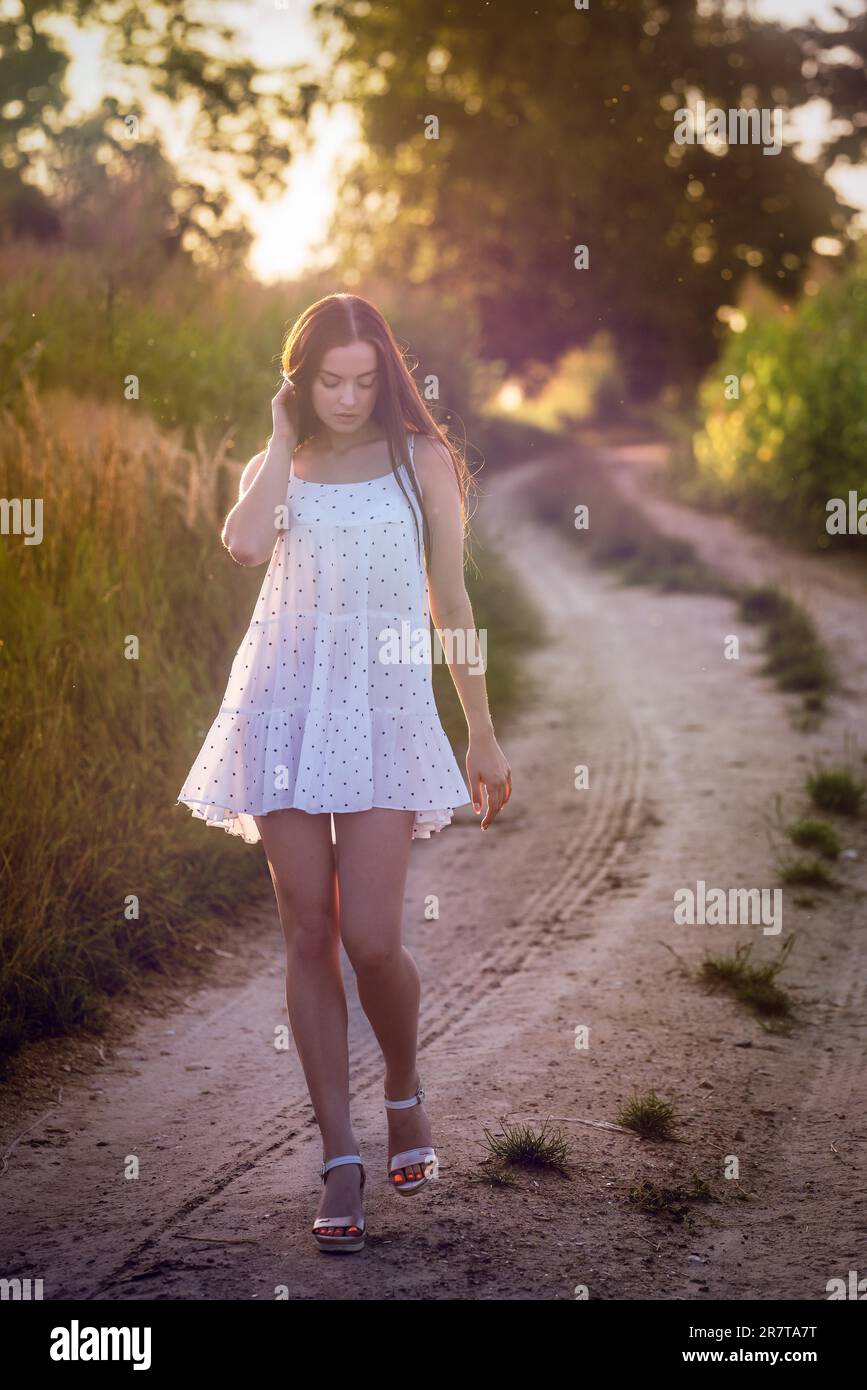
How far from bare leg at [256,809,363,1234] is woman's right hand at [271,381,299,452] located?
886 millimetres

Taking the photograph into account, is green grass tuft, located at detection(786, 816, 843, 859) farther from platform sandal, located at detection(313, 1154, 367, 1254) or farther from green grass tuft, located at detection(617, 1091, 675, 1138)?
platform sandal, located at detection(313, 1154, 367, 1254)

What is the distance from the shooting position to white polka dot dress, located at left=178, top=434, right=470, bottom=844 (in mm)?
3084

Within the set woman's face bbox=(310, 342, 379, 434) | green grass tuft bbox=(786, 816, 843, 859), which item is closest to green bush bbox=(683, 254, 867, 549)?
green grass tuft bbox=(786, 816, 843, 859)

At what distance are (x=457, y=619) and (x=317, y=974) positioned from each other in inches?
34.7

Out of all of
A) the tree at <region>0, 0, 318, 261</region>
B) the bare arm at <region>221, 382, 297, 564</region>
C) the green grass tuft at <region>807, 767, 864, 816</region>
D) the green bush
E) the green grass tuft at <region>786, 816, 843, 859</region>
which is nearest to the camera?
the bare arm at <region>221, 382, 297, 564</region>

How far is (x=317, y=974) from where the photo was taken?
314 centimetres

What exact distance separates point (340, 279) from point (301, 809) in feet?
36.3

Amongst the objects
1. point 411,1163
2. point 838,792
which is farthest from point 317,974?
point 838,792

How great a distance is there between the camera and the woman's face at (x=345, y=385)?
3.22 m

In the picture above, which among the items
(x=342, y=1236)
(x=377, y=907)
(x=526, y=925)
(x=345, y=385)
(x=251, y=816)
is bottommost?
(x=342, y=1236)

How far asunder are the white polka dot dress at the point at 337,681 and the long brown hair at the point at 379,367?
0.28ft

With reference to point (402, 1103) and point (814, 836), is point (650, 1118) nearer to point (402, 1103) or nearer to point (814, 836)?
point (402, 1103)

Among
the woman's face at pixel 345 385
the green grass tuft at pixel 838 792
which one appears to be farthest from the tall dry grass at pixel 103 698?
the green grass tuft at pixel 838 792

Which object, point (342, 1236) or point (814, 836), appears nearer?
point (342, 1236)
